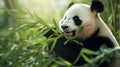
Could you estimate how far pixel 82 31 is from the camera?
2588 millimetres

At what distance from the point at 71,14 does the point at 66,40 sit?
0.17m

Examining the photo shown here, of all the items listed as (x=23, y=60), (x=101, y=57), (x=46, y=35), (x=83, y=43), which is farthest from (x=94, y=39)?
(x=101, y=57)

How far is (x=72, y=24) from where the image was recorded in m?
2.47

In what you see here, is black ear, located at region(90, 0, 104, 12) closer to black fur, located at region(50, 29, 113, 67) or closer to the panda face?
the panda face

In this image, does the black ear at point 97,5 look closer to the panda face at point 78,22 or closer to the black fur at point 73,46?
the panda face at point 78,22

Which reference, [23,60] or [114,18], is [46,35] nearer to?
[23,60]

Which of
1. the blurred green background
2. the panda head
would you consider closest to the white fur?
the panda head

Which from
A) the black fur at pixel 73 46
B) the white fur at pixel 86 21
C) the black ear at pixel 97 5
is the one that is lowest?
the black fur at pixel 73 46

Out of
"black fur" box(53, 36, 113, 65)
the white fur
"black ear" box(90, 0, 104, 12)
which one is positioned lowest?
"black fur" box(53, 36, 113, 65)

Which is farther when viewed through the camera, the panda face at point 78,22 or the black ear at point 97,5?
the black ear at point 97,5

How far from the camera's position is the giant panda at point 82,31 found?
246 cm

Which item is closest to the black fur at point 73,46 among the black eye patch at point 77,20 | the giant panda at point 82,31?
the giant panda at point 82,31

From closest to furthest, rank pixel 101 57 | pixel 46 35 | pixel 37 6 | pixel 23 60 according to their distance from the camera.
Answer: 1. pixel 101 57
2. pixel 23 60
3. pixel 46 35
4. pixel 37 6

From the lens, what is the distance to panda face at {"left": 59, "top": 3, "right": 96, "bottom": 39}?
2434mm
